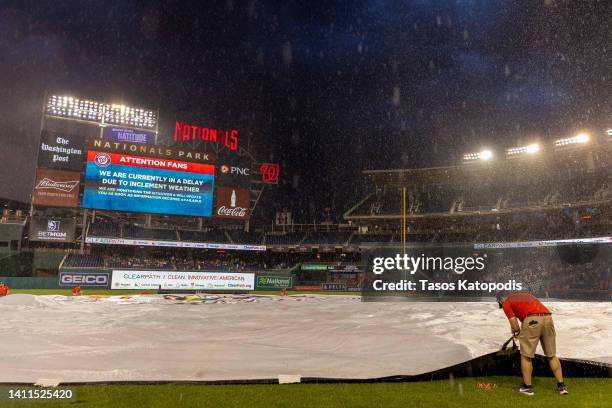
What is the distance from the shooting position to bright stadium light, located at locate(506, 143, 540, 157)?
4338 cm

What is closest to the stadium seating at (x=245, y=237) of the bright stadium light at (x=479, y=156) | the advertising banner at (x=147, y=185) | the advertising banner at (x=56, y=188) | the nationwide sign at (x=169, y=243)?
the nationwide sign at (x=169, y=243)

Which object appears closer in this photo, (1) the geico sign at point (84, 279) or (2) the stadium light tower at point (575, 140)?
(1) the geico sign at point (84, 279)

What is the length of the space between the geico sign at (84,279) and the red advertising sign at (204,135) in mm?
17756

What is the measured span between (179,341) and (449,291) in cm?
1222

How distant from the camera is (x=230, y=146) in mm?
46844

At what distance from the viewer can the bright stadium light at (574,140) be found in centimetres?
3981

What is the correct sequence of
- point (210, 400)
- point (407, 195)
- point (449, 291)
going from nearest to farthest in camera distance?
point (210, 400)
point (449, 291)
point (407, 195)

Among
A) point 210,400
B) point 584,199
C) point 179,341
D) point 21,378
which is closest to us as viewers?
point 210,400

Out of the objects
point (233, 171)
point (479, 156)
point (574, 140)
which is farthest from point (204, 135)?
point (574, 140)

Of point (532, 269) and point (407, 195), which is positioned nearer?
point (532, 269)

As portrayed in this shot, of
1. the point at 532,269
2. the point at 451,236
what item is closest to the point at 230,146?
the point at 451,236

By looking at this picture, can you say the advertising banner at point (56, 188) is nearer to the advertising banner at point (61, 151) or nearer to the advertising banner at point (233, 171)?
the advertising banner at point (61, 151)

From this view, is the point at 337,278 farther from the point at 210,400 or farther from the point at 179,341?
the point at 210,400

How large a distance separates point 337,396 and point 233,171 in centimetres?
4196
